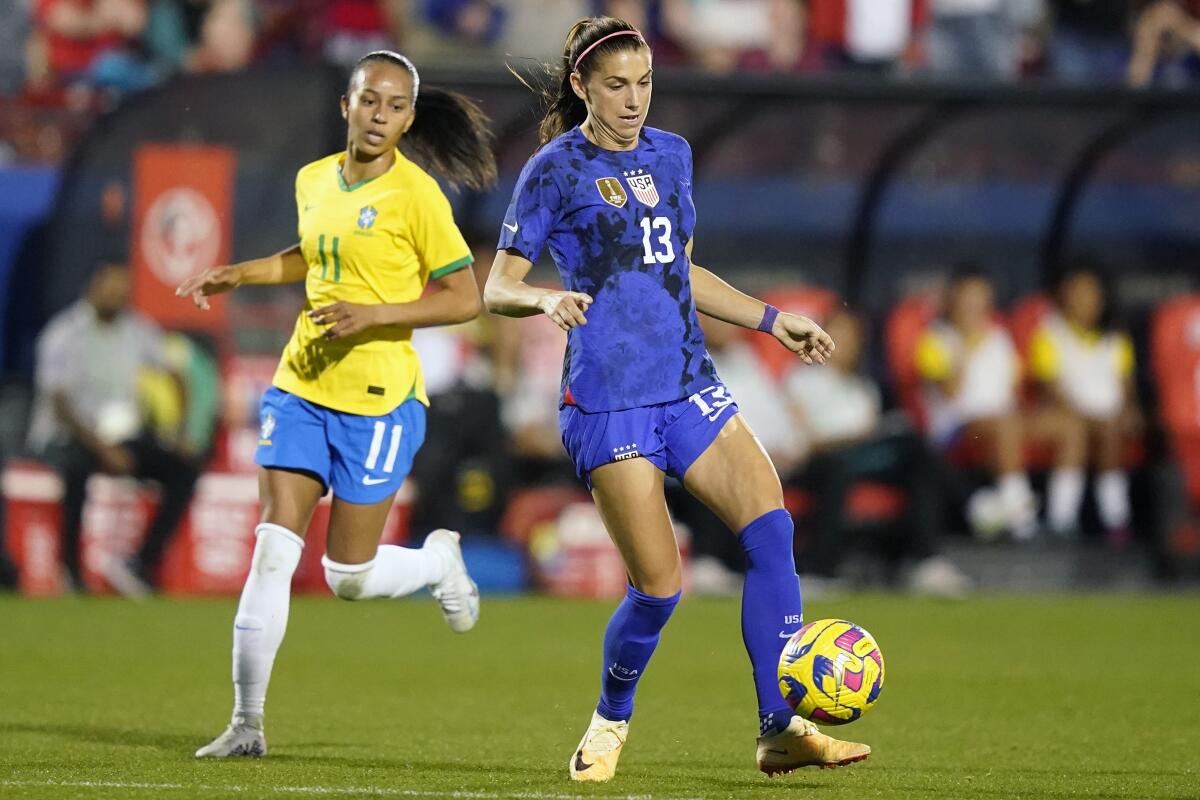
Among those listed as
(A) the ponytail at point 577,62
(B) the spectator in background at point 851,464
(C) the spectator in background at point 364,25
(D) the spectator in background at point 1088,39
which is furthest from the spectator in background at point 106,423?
(D) the spectator in background at point 1088,39

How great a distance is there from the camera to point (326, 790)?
5871 mm

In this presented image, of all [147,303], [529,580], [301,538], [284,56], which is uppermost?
[284,56]

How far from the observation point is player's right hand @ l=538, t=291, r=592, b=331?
18.7ft

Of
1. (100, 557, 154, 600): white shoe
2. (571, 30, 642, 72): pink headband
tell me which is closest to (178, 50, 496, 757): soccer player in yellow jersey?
(571, 30, 642, 72): pink headband

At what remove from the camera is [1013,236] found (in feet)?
51.0

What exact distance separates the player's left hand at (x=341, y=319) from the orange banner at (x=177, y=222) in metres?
7.13

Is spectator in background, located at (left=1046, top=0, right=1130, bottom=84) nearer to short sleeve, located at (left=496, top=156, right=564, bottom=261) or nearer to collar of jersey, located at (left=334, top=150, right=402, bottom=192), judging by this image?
collar of jersey, located at (left=334, top=150, right=402, bottom=192)

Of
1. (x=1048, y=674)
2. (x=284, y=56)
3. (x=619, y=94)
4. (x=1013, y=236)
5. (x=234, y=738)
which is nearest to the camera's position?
(x=619, y=94)

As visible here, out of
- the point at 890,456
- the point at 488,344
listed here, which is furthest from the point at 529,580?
the point at 890,456

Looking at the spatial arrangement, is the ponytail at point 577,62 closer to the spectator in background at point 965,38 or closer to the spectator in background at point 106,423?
the spectator in background at point 106,423

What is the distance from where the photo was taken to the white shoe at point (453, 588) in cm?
774

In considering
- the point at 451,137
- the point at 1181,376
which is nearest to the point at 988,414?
the point at 1181,376

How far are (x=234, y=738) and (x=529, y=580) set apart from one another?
7552mm

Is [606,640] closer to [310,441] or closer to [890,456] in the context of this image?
[310,441]
